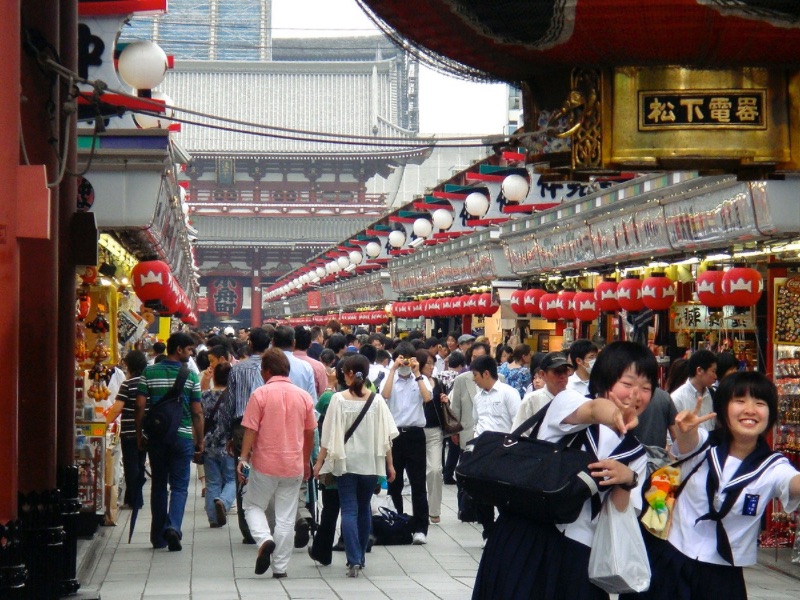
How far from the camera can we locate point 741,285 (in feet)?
37.5

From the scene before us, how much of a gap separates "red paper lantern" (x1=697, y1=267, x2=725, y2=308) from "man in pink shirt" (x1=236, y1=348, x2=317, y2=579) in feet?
13.9

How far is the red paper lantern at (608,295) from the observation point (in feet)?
49.4

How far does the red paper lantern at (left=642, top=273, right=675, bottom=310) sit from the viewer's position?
13547 millimetres

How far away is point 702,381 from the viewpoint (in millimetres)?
9555

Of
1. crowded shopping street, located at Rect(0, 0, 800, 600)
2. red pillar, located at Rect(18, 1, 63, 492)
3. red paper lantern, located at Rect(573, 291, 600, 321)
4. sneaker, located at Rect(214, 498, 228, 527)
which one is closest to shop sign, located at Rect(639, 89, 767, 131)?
crowded shopping street, located at Rect(0, 0, 800, 600)

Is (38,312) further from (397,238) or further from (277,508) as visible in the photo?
(397,238)

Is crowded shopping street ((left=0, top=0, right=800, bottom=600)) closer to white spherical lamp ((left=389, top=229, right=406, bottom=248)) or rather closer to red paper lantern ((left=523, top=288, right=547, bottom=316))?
red paper lantern ((left=523, top=288, right=547, bottom=316))

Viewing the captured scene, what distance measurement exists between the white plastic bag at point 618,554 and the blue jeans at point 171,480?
6444mm

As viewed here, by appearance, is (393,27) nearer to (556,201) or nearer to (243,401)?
(243,401)

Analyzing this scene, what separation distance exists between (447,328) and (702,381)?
2160 cm

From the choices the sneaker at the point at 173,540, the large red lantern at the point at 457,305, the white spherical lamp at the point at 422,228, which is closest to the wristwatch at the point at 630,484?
the sneaker at the point at 173,540

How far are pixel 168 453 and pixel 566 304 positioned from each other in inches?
306

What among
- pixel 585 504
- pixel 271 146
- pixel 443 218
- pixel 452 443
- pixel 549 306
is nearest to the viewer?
pixel 585 504

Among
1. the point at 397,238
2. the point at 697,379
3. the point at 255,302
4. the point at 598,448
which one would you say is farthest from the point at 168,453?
the point at 255,302
